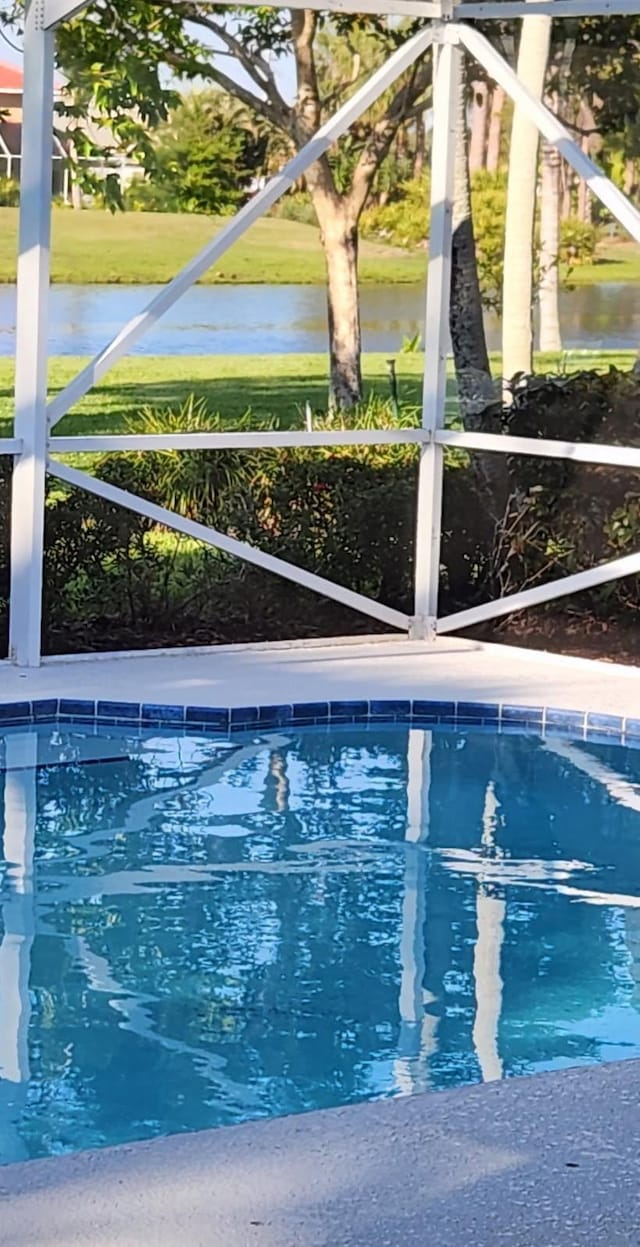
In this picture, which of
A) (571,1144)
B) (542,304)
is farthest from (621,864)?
(542,304)

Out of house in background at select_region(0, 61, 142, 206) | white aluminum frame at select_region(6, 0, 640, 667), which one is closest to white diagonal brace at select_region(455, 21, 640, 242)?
white aluminum frame at select_region(6, 0, 640, 667)

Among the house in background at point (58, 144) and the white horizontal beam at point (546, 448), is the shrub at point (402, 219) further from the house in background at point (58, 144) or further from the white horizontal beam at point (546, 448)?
the white horizontal beam at point (546, 448)

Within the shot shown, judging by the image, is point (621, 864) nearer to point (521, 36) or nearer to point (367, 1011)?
point (367, 1011)

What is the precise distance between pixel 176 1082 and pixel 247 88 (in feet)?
26.0

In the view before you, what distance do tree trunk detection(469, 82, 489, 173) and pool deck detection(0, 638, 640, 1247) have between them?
618 cm

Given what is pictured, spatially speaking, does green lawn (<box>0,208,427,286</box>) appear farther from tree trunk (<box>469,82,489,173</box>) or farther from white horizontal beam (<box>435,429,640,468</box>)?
white horizontal beam (<box>435,429,640,468</box>)

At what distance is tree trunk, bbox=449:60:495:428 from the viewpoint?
9.09 meters

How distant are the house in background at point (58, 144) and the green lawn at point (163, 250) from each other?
47cm

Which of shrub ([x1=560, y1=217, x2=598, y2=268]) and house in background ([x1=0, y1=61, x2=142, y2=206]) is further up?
house in background ([x1=0, y1=61, x2=142, y2=206])

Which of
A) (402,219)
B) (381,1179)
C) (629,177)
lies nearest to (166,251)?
(402,219)

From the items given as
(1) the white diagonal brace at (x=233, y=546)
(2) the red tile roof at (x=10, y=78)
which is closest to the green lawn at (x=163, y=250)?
(2) the red tile roof at (x=10, y=78)

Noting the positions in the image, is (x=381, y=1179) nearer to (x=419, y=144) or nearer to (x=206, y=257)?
(x=206, y=257)

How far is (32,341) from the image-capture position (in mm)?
7590

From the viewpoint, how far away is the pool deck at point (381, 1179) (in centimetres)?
295
